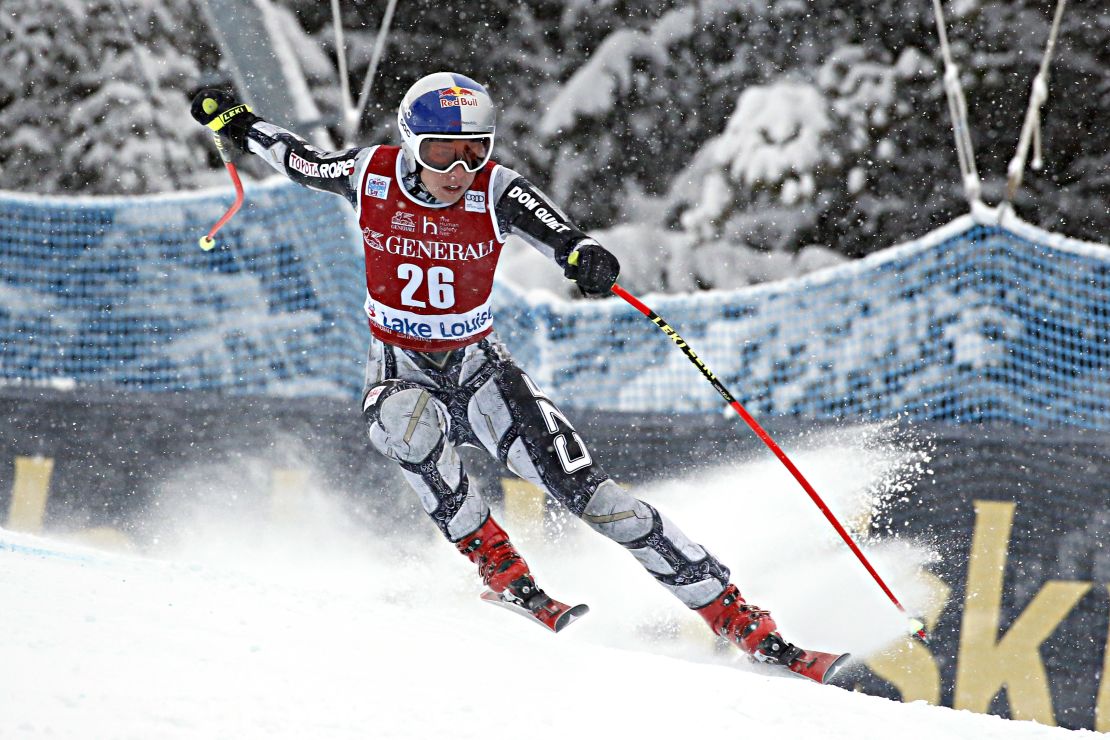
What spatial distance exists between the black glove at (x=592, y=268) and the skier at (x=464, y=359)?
7 cm

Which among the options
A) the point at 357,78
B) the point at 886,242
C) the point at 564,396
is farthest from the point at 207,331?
the point at 886,242

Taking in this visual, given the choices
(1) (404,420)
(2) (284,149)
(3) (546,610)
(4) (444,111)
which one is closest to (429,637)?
(3) (546,610)

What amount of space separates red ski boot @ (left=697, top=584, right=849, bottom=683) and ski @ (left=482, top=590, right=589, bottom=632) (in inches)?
19.0

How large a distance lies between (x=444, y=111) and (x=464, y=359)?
2.88ft

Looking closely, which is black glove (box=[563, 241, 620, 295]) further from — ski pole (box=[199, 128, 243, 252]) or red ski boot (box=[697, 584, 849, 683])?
ski pole (box=[199, 128, 243, 252])

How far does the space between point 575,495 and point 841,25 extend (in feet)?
27.8

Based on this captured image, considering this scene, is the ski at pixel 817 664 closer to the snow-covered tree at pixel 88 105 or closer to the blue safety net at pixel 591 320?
the blue safety net at pixel 591 320

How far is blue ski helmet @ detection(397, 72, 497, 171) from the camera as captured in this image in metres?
3.93

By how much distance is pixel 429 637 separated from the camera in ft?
12.5

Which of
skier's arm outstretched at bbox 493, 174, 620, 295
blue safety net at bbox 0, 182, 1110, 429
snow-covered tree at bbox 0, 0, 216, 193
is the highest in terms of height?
skier's arm outstretched at bbox 493, 174, 620, 295

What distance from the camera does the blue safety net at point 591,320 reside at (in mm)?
5844

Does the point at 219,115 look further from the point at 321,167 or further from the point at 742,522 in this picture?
the point at 742,522

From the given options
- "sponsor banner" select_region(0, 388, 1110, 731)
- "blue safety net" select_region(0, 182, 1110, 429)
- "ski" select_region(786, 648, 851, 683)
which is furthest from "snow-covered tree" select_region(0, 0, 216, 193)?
"ski" select_region(786, 648, 851, 683)

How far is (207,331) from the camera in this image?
29.5ft
